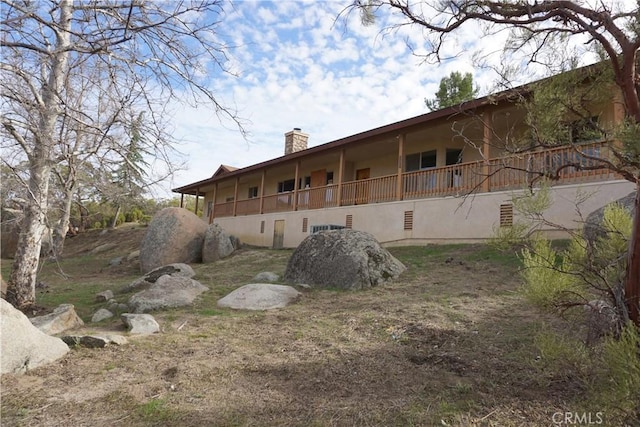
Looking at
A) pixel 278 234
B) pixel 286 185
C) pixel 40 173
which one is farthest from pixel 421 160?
pixel 40 173

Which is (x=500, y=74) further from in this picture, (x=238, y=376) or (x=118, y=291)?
(x=118, y=291)

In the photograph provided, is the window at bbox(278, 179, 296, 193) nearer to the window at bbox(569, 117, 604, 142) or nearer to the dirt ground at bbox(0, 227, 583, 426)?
the dirt ground at bbox(0, 227, 583, 426)

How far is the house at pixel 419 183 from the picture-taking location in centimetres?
877

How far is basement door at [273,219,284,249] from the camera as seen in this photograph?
18766 mm

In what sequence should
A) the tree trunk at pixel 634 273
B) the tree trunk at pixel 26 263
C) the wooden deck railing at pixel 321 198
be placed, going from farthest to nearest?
the wooden deck railing at pixel 321 198
the tree trunk at pixel 26 263
the tree trunk at pixel 634 273

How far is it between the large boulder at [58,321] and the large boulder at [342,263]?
401cm

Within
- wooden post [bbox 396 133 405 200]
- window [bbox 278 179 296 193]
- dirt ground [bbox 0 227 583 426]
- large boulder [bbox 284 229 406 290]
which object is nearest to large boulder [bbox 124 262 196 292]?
dirt ground [bbox 0 227 583 426]

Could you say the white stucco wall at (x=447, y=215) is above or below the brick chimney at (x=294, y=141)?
below

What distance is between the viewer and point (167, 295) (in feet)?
25.4

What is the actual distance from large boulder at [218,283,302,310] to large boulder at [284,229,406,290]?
0.87 metres

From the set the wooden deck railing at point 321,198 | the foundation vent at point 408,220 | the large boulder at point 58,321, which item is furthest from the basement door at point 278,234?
the large boulder at point 58,321

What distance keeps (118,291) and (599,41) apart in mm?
10095

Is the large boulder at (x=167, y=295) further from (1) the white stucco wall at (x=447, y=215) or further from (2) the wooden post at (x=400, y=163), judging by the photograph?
(2) the wooden post at (x=400, y=163)

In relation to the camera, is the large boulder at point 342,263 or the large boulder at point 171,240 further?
the large boulder at point 171,240
